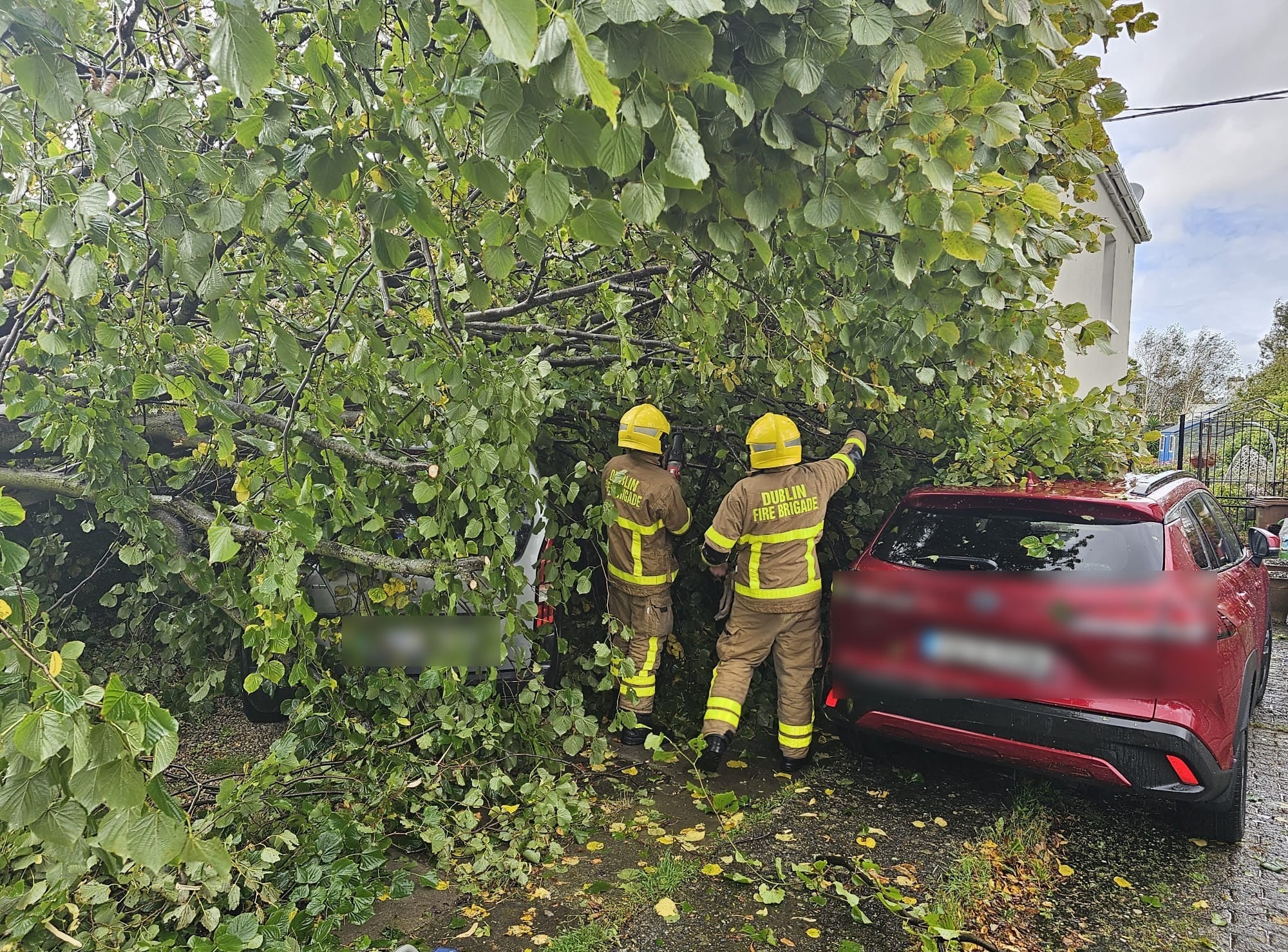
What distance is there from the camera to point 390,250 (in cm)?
188

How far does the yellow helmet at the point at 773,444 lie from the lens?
4168 mm

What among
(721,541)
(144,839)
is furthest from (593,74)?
(721,541)

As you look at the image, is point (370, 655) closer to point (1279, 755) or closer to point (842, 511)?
point (842, 511)

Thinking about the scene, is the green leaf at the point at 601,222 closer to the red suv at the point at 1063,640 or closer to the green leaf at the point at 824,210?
the green leaf at the point at 824,210

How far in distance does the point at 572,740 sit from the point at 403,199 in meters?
2.44

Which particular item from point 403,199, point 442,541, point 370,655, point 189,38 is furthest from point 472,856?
point 189,38

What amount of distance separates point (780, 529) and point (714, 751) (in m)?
1.27

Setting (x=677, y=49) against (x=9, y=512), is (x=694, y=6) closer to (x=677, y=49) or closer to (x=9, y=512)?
(x=677, y=49)

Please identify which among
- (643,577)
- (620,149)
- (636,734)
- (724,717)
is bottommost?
(636,734)

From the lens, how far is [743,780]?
13.2 ft

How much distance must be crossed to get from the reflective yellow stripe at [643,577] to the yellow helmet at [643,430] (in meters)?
0.76

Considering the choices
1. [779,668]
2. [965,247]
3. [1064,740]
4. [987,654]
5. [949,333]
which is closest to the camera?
[965,247]

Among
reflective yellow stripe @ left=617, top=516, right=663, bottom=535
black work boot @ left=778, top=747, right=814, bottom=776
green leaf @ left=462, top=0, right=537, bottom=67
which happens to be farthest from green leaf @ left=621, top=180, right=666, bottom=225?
black work boot @ left=778, top=747, right=814, bottom=776

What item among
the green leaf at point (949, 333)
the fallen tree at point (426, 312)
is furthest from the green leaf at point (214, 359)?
the green leaf at point (949, 333)
